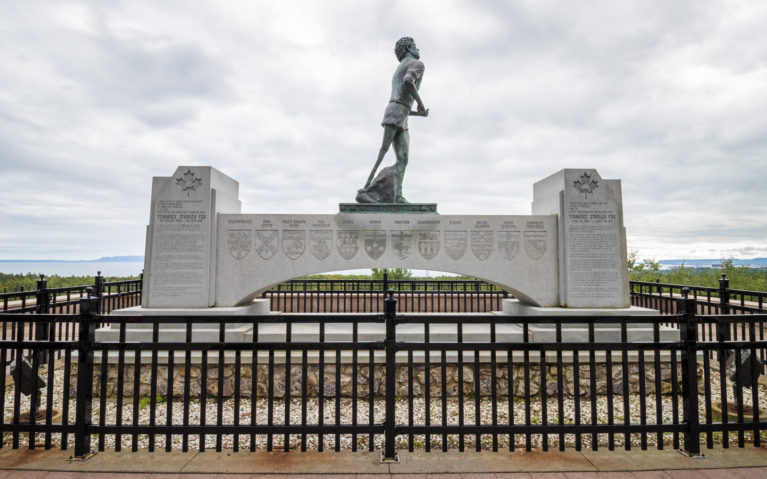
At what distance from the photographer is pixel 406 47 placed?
8547 millimetres

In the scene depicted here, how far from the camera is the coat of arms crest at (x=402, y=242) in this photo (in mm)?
7793

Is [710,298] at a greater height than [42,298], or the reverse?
[42,298]

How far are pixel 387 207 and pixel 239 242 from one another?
3.03 meters

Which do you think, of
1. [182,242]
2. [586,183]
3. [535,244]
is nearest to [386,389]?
[535,244]

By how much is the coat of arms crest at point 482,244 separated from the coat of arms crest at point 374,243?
5.88 feet

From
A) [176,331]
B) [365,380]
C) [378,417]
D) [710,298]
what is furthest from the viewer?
[710,298]

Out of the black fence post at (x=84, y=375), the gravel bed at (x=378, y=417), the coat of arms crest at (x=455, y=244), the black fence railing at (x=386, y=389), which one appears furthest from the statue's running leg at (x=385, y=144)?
the black fence post at (x=84, y=375)

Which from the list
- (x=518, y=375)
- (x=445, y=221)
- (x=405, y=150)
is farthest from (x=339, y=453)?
(x=405, y=150)

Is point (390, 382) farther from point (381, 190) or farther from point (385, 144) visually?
point (385, 144)

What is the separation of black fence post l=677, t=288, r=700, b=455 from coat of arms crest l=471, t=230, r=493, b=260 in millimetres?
4143

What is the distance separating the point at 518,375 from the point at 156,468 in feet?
17.2

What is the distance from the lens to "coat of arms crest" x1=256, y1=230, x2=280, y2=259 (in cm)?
772

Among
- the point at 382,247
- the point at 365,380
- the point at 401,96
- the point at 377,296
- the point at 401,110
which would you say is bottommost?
the point at 365,380

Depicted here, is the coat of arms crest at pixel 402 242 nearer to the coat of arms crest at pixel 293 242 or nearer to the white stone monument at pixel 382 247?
the white stone monument at pixel 382 247
